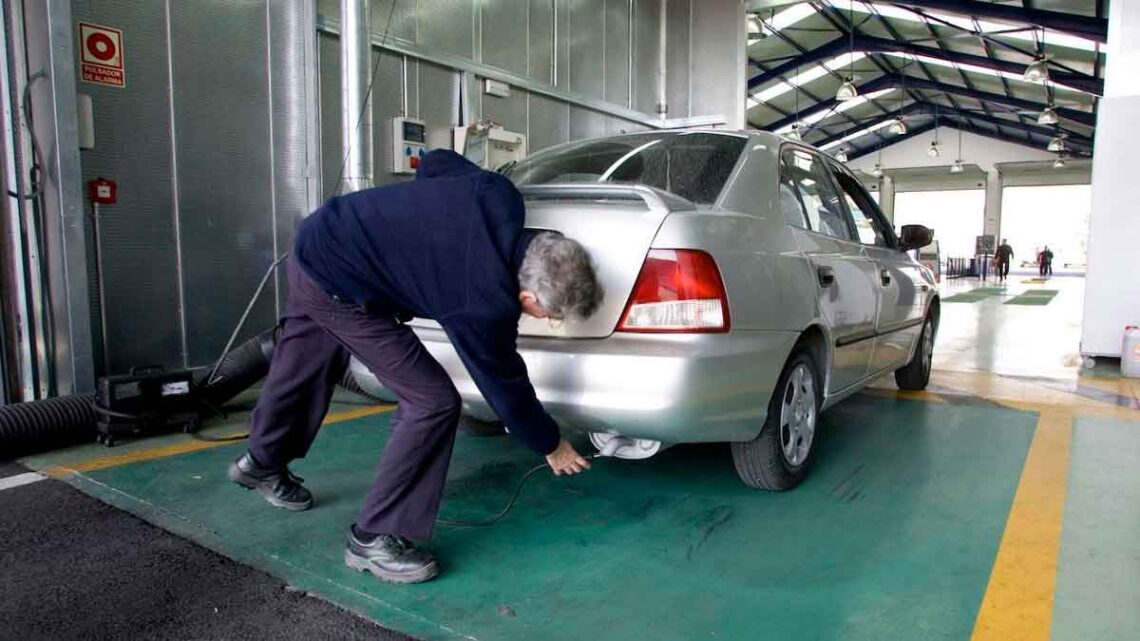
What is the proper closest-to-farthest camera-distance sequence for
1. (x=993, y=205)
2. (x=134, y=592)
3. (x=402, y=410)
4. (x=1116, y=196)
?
(x=134, y=592) → (x=402, y=410) → (x=1116, y=196) → (x=993, y=205)

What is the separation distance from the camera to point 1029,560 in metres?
2.41

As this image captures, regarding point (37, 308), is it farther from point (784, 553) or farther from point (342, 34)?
point (784, 553)

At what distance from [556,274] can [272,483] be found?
1511mm

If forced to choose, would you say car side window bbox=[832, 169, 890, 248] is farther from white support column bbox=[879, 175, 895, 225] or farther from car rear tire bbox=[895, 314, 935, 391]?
white support column bbox=[879, 175, 895, 225]

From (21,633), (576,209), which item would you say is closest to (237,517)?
(21,633)

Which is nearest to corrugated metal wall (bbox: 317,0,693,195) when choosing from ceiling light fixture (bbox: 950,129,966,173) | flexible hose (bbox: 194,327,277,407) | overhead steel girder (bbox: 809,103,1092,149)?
flexible hose (bbox: 194,327,277,407)

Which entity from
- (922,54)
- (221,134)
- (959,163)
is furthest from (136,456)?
(959,163)

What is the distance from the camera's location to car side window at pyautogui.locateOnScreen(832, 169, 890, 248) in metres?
3.83

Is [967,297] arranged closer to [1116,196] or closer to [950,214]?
[1116,196]

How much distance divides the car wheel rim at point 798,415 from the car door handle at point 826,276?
339 mm

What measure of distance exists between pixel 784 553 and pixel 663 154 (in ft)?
5.21

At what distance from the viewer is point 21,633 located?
1.94 m

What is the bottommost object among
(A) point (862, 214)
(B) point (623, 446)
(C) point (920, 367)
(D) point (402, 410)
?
(C) point (920, 367)

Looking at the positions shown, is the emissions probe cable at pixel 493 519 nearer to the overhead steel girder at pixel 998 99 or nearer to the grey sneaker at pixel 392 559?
the grey sneaker at pixel 392 559
